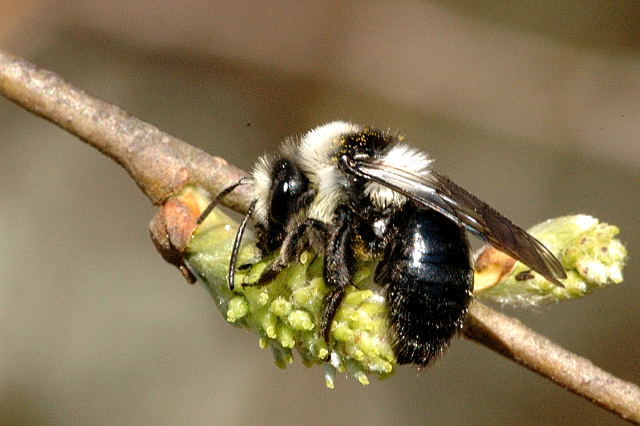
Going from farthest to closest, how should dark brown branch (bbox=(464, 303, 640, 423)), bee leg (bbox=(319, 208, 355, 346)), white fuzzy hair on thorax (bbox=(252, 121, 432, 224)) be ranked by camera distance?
dark brown branch (bbox=(464, 303, 640, 423)), white fuzzy hair on thorax (bbox=(252, 121, 432, 224)), bee leg (bbox=(319, 208, 355, 346))

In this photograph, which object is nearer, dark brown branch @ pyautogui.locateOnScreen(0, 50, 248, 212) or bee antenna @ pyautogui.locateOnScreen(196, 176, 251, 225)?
bee antenna @ pyautogui.locateOnScreen(196, 176, 251, 225)

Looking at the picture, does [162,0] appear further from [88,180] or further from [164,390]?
[164,390]

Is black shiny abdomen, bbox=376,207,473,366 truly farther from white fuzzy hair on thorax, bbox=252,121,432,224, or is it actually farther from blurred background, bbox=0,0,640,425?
blurred background, bbox=0,0,640,425

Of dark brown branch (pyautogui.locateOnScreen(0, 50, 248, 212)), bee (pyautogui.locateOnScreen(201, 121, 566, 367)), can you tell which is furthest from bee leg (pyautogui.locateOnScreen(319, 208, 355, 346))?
dark brown branch (pyautogui.locateOnScreen(0, 50, 248, 212))

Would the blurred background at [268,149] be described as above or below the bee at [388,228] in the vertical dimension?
below

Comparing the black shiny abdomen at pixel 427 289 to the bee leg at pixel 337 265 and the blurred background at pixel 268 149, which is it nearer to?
the bee leg at pixel 337 265

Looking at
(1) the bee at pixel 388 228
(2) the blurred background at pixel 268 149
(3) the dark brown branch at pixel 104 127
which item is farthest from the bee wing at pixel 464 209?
(2) the blurred background at pixel 268 149

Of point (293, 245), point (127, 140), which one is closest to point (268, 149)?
point (127, 140)
